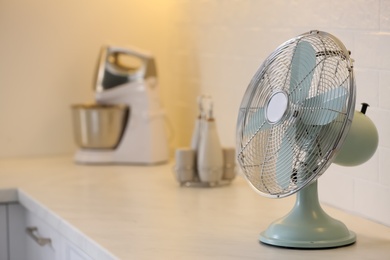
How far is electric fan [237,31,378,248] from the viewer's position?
1.61 meters

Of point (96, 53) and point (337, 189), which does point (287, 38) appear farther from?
point (96, 53)

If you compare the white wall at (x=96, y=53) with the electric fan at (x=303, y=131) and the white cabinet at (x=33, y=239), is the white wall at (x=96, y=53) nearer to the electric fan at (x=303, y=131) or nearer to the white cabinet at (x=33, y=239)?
the white cabinet at (x=33, y=239)

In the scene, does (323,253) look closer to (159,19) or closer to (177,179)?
(177,179)

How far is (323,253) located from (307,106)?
29cm

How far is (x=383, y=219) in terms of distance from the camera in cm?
194

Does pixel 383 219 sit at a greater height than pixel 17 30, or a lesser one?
lesser

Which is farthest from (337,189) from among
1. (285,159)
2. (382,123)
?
(285,159)

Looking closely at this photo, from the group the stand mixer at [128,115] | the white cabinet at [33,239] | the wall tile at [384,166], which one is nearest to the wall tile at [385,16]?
the wall tile at [384,166]

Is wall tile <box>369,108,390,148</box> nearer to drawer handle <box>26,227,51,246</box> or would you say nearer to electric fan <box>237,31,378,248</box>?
electric fan <box>237,31,378,248</box>

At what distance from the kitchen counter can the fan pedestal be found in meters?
0.02

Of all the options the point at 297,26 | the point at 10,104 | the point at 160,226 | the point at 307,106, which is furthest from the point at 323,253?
the point at 10,104

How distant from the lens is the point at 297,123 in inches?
65.5

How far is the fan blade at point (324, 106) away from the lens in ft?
5.25

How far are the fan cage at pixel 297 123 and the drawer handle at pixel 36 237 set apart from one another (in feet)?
2.38
